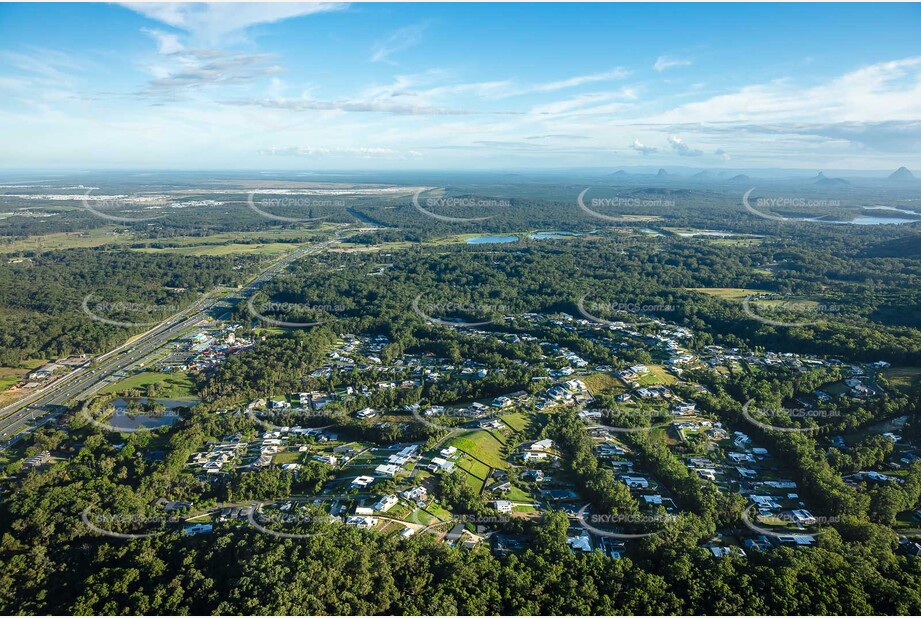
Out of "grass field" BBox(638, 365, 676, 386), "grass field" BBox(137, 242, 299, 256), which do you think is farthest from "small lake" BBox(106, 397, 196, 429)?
"grass field" BBox(137, 242, 299, 256)

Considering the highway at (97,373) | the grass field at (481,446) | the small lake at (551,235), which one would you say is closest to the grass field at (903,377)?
the grass field at (481,446)

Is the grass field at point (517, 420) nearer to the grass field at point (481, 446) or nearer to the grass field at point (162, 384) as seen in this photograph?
the grass field at point (481, 446)

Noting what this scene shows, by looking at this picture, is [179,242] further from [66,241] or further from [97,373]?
[97,373]

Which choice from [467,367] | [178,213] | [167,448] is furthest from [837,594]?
[178,213]

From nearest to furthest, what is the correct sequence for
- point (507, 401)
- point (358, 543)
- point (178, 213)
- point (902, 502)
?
1. point (358, 543)
2. point (902, 502)
3. point (507, 401)
4. point (178, 213)

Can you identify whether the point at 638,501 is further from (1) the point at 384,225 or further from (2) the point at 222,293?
(1) the point at 384,225
